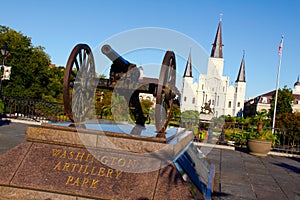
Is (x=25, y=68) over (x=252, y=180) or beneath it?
over

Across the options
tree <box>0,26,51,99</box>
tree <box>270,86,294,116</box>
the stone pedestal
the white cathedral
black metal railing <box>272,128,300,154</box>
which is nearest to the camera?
the stone pedestal

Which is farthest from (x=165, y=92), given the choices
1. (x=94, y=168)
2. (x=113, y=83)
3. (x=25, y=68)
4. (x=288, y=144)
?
(x=25, y=68)

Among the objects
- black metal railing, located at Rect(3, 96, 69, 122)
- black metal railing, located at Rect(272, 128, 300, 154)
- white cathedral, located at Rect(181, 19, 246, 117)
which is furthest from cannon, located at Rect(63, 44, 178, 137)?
white cathedral, located at Rect(181, 19, 246, 117)

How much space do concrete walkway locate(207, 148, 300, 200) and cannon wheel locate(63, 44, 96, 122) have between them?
2571 millimetres

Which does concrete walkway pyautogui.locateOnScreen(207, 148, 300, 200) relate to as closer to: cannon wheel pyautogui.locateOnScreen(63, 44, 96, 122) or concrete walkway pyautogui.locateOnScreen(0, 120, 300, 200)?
concrete walkway pyautogui.locateOnScreen(0, 120, 300, 200)

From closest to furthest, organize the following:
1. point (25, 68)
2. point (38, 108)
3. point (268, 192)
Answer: point (268, 192) < point (38, 108) < point (25, 68)

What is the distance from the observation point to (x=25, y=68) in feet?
92.5

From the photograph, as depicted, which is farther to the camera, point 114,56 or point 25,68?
point 25,68

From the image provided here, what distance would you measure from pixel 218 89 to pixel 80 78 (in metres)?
65.2

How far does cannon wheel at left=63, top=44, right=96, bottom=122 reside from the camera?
493 centimetres

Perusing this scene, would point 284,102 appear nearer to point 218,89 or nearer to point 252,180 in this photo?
point 218,89

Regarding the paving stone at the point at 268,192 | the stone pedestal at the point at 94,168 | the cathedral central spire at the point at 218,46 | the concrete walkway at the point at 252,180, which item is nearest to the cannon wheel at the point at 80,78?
the stone pedestal at the point at 94,168

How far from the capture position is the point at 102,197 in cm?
386

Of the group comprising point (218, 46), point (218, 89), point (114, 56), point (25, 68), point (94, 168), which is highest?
point (218, 46)
